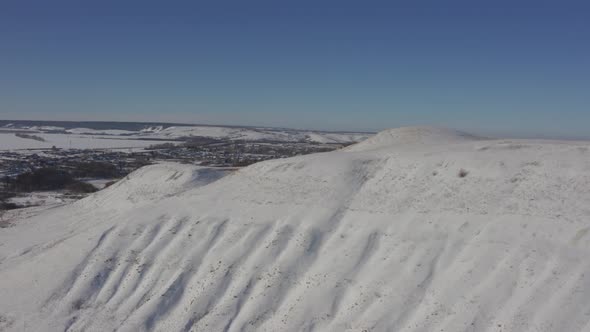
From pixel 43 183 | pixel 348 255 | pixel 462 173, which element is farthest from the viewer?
pixel 43 183

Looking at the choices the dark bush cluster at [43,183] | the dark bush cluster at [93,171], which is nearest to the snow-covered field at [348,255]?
the dark bush cluster at [43,183]

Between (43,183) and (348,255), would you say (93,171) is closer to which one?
(43,183)

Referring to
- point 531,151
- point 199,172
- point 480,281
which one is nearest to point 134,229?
point 199,172

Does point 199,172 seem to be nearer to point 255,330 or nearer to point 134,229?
Result: point 134,229

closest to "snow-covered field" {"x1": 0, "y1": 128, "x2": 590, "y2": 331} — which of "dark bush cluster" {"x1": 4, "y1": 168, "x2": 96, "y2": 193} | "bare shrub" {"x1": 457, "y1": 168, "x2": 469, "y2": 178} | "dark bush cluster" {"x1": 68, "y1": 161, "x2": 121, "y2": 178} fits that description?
"bare shrub" {"x1": 457, "y1": 168, "x2": 469, "y2": 178}

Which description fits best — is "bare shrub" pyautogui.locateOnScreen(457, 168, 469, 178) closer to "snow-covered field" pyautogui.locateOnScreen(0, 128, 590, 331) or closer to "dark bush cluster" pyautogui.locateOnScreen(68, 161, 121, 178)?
"snow-covered field" pyautogui.locateOnScreen(0, 128, 590, 331)

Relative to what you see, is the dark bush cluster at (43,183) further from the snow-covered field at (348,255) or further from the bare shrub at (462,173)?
the bare shrub at (462,173)

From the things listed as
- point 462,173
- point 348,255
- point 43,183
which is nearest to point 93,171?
point 43,183

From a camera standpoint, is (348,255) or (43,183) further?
(43,183)
